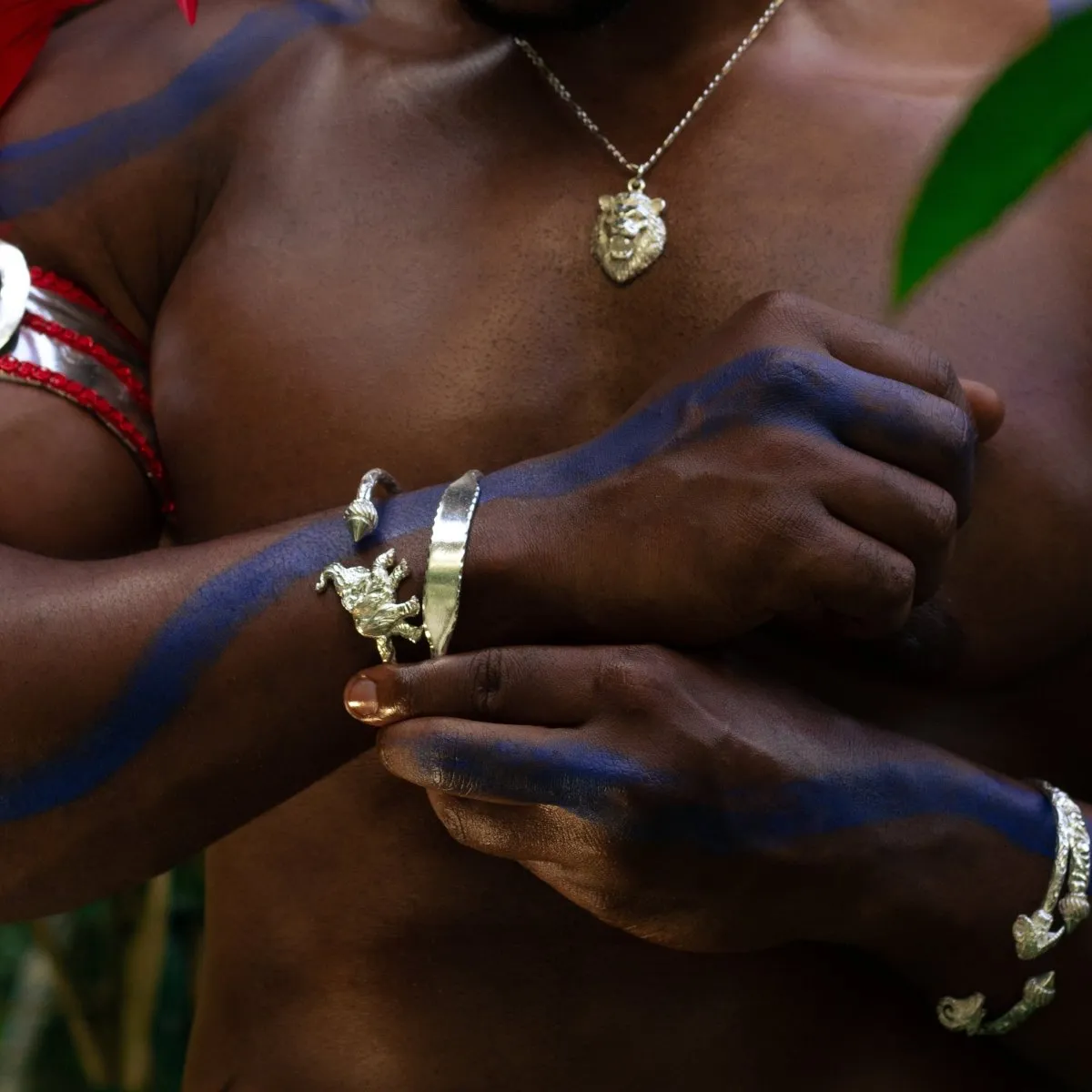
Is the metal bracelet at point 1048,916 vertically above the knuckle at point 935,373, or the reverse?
the knuckle at point 935,373

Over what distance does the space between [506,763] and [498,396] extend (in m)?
0.30

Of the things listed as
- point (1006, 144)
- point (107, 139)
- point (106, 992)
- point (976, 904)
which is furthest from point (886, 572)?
point (106, 992)

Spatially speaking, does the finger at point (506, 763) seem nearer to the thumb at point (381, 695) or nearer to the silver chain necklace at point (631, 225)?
the thumb at point (381, 695)

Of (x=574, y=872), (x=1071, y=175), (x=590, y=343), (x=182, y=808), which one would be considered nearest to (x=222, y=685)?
(x=182, y=808)

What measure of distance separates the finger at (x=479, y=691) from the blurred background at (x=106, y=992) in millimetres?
1063

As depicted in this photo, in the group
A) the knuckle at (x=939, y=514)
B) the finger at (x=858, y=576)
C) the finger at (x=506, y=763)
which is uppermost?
the knuckle at (x=939, y=514)

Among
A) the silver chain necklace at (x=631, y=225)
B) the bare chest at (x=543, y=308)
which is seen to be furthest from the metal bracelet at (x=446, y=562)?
the silver chain necklace at (x=631, y=225)

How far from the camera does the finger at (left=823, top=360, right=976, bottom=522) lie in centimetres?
71

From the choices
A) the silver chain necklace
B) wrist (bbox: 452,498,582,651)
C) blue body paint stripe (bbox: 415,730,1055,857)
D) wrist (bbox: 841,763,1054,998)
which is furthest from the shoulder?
wrist (bbox: 841,763,1054,998)

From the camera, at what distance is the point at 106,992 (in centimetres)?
180

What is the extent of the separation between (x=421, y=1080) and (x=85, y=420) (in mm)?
467

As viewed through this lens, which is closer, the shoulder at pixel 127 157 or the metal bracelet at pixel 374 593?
the metal bracelet at pixel 374 593

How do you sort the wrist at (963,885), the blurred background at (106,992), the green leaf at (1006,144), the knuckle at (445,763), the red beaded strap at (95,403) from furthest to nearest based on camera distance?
1. the blurred background at (106,992)
2. the red beaded strap at (95,403)
3. the wrist at (963,885)
4. the knuckle at (445,763)
5. the green leaf at (1006,144)

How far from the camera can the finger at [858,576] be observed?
0.68m
